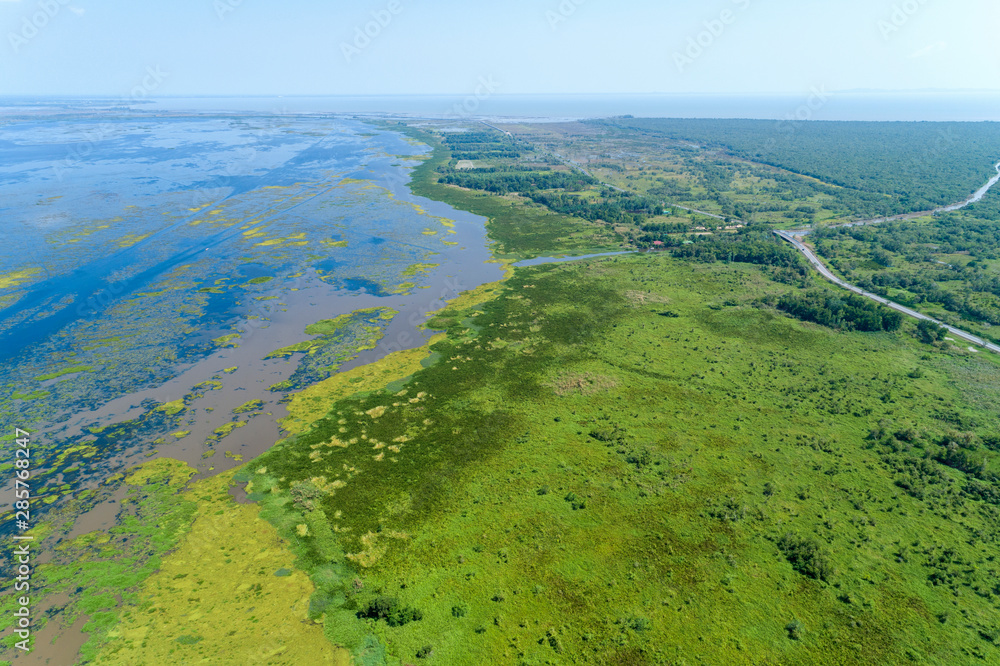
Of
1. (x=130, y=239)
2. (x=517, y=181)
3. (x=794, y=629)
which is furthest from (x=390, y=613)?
(x=517, y=181)

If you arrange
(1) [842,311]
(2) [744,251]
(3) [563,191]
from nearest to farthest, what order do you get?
(1) [842,311] < (2) [744,251] < (3) [563,191]

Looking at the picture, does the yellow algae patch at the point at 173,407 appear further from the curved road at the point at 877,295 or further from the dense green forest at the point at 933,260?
the dense green forest at the point at 933,260

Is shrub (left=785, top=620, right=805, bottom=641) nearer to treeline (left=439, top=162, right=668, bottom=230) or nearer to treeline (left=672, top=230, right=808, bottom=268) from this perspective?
treeline (left=672, top=230, right=808, bottom=268)

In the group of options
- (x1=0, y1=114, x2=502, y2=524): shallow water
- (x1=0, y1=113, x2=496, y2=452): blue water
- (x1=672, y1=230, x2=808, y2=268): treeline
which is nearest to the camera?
(x1=0, y1=114, x2=502, y2=524): shallow water

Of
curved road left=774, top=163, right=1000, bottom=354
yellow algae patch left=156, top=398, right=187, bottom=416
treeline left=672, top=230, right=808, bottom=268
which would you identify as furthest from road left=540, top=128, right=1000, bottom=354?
yellow algae patch left=156, top=398, right=187, bottom=416

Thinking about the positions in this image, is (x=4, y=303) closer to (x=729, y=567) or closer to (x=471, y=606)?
(x=471, y=606)

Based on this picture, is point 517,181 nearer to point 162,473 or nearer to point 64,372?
point 64,372
